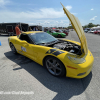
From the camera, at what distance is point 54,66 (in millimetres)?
2229

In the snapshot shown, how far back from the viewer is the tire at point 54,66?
6.71 ft

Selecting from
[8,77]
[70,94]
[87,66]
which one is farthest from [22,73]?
[87,66]

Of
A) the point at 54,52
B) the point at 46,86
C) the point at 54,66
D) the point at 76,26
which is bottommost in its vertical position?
the point at 46,86

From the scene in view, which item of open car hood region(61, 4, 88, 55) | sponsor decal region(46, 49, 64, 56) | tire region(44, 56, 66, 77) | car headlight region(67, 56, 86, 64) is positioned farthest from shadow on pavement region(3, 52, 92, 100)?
open car hood region(61, 4, 88, 55)

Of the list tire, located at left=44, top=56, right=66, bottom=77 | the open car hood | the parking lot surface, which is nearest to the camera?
the parking lot surface

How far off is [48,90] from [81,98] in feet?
2.47

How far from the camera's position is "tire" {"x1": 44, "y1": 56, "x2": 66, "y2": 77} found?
6.71 ft

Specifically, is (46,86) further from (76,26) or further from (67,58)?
(76,26)

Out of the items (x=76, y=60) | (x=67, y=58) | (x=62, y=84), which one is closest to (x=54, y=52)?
(x=67, y=58)

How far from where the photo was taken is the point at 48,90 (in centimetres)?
180

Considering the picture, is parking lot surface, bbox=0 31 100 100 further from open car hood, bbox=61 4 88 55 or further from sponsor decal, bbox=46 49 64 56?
open car hood, bbox=61 4 88 55

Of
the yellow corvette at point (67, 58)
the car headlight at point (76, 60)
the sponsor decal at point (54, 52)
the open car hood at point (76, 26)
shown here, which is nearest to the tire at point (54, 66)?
the yellow corvette at point (67, 58)

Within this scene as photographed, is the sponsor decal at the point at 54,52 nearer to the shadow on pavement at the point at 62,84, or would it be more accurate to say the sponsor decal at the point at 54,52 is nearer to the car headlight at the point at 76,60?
the car headlight at the point at 76,60

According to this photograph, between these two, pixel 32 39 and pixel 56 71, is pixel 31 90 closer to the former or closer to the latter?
pixel 56 71
